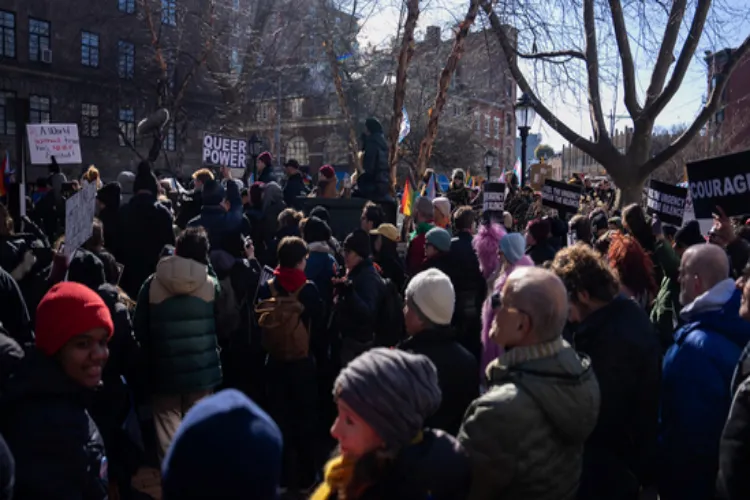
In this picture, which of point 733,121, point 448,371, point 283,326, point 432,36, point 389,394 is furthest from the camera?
point 733,121

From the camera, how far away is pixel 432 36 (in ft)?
45.6

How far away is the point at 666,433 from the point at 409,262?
13.1 feet

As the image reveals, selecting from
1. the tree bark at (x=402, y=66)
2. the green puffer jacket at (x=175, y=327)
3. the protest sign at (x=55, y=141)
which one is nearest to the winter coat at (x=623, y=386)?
the green puffer jacket at (x=175, y=327)

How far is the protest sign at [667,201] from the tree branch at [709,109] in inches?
139

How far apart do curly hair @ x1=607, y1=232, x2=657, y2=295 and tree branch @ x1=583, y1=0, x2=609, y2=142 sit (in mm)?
7714

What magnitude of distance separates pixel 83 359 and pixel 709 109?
11.2 m

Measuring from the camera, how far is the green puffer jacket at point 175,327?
429 centimetres

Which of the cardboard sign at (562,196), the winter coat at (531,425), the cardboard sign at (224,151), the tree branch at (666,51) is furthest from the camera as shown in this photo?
the cardboard sign at (224,151)

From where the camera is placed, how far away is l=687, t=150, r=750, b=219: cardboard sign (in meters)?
5.57

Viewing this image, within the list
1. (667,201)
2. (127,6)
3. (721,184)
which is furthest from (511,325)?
(127,6)

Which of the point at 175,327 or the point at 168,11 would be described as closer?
the point at 175,327

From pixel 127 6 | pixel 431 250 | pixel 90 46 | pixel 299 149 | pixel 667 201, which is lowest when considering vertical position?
pixel 431 250

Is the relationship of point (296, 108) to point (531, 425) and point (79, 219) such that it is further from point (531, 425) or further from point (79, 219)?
point (531, 425)

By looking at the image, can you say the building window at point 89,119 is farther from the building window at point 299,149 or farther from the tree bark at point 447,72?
the tree bark at point 447,72
